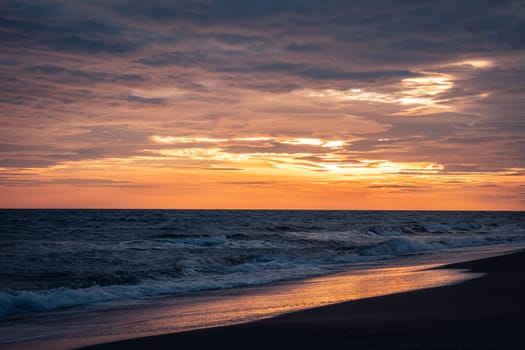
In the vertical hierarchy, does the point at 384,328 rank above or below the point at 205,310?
above

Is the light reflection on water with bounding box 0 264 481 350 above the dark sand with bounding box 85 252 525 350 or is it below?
below

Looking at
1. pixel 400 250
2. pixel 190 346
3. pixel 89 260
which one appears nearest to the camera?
pixel 190 346

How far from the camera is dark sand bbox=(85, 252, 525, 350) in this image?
606cm

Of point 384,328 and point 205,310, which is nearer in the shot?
point 384,328

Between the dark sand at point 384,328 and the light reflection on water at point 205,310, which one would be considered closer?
the dark sand at point 384,328

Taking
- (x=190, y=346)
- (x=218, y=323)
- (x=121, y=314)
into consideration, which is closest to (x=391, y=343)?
(x=190, y=346)

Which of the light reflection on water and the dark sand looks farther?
the light reflection on water

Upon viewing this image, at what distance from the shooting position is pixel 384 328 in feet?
22.8

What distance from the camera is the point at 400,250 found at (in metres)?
29.5

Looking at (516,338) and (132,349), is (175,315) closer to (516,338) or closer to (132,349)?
(132,349)

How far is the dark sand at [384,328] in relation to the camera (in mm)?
6059

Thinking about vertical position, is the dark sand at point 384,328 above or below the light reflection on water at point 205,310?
above

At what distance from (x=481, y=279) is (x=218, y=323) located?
24.7 feet

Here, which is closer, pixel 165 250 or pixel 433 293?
pixel 433 293
